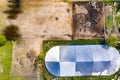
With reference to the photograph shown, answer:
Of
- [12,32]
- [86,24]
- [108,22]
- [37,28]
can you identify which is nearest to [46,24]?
[37,28]

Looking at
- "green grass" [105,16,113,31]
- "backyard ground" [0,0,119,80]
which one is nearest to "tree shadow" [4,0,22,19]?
"backyard ground" [0,0,119,80]

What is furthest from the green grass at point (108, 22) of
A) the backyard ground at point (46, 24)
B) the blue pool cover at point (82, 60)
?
the blue pool cover at point (82, 60)

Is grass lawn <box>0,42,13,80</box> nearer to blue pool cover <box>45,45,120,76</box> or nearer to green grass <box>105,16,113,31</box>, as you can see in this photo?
blue pool cover <box>45,45,120,76</box>

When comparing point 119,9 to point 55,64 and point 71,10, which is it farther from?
point 55,64

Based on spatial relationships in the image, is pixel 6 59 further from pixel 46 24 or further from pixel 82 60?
pixel 82 60

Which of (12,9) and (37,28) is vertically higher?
(12,9)

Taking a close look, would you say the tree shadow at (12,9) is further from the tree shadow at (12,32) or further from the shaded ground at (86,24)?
the shaded ground at (86,24)
